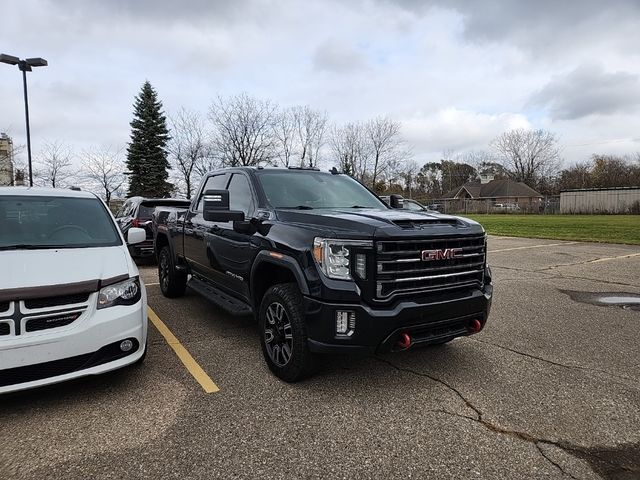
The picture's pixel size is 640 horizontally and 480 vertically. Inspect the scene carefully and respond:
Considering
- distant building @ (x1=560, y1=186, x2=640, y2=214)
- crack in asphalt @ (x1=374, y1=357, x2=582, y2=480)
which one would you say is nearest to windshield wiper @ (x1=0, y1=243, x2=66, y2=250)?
crack in asphalt @ (x1=374, y1=357, x2=582, y2=480)

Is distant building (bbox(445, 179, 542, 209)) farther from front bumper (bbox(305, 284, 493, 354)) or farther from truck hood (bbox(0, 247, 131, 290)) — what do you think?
truck hood (bbox(0, 247, 131, 290))

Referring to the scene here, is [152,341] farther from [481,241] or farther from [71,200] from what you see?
[481,241]

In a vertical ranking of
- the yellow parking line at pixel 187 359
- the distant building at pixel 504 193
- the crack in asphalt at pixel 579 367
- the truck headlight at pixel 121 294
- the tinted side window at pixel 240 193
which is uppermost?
the distant building at pixel 504 193

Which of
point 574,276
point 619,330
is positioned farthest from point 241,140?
point 619,330

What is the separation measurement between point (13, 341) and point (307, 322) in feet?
6.66

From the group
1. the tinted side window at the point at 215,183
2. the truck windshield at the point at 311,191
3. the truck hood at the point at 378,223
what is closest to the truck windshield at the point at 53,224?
the tinted side window at the point at 215,183

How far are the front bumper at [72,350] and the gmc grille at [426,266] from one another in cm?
202

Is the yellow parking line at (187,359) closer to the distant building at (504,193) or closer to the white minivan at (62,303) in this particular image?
the white minivan at (62,303)

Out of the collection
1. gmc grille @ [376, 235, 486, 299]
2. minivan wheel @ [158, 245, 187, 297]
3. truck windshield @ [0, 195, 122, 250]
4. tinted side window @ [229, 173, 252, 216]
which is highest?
tinted side window @ [229, 173, 252, 216]

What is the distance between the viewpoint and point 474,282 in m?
3.86

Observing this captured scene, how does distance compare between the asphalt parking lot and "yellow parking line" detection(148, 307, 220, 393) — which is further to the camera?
"yellow parking line" detection(148, 307, 220, 393)

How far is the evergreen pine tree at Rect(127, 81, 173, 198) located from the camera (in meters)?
37.7

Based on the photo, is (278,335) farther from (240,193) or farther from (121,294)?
(240,193)

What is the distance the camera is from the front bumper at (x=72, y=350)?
298cm
